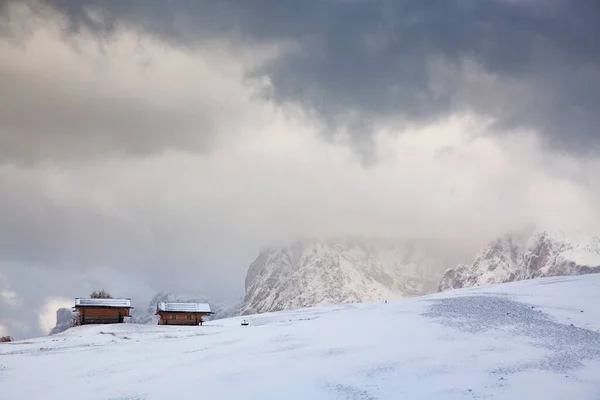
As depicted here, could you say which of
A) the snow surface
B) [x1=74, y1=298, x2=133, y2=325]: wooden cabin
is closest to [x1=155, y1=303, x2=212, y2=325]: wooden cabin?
[x1=74, y1=298, x2=133, y2=325]: wooden cabin

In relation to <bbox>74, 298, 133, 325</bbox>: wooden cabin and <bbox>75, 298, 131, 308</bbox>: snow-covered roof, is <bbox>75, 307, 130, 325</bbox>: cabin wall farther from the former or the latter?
<bbox>75, 298, 131, 308</bbox>: snow-covered roof

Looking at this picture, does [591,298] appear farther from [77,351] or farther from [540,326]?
[77,351]

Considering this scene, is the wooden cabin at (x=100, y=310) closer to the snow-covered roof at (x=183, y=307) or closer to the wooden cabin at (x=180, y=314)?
the wooden cabin at (x=180, y=314)

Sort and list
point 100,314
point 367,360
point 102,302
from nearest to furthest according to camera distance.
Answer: point 367,360 < point 100,314 < point 102,302

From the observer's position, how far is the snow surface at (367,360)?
25.8 meters

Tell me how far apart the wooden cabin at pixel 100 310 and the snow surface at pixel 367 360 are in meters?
45.6

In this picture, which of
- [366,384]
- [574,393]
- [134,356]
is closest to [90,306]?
[134,356]

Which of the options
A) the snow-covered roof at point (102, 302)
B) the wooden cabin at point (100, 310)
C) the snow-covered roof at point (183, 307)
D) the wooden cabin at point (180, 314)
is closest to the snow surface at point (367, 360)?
the snow-covered roof at point (102, 302)

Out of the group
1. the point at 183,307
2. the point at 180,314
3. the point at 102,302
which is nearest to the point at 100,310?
the point at 102,302

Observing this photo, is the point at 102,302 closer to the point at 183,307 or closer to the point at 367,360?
the point at 183,307

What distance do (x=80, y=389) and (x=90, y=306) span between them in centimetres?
6636

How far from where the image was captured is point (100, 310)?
92.8 m

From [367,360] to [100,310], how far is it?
2959 inches

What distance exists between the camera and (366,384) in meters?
26.2
